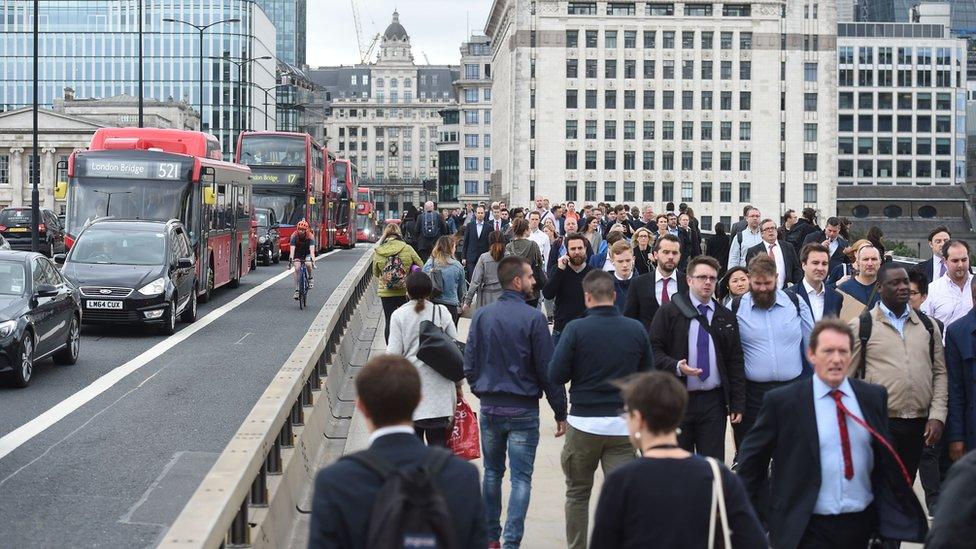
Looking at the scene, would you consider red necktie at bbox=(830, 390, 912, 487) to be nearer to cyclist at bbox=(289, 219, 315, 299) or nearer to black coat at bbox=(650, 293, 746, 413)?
black coat at bbox=(650, 293, 746, 413)

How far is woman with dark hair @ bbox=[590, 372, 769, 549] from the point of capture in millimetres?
4195

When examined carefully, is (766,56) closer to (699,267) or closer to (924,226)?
(924,226)

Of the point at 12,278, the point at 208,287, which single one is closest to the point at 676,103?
the point at 208,287

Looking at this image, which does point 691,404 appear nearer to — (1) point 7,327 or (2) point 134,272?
(1) point 7,327

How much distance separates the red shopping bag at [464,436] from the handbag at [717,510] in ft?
14.4

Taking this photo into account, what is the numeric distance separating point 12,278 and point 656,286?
920cm

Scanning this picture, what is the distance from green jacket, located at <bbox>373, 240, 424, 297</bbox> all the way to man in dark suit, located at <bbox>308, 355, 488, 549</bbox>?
35.5 feet

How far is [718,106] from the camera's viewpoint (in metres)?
115

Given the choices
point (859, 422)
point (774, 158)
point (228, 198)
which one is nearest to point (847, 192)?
point (774, 158)

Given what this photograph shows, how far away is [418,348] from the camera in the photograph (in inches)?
341

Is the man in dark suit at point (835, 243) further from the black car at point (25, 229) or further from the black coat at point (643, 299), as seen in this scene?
the black car at point (25, 229)

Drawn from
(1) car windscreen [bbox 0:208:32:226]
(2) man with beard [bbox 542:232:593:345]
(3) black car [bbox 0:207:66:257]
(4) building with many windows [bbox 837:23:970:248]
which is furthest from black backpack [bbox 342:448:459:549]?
(4) building with many windows [bbox 837:23:970:248]

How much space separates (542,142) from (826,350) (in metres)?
109

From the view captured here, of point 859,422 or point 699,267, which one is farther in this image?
point 699,267
